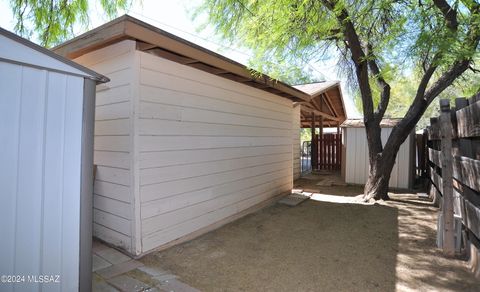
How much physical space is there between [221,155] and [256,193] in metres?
1.43

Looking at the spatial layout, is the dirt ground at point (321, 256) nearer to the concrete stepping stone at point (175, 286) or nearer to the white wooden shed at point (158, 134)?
the concrete stepping stone at point (175, 286)

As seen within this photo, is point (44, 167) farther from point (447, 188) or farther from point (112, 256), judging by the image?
point (447, 188)

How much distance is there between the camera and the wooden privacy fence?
267cm

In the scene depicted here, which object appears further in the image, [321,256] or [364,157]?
Result: [364,157]

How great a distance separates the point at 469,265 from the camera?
2902 millimetres

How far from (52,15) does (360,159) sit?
8.02m

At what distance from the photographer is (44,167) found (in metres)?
1.83

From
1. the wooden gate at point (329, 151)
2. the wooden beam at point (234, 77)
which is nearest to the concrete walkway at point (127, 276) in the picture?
the wooden beam at point (234, 77)

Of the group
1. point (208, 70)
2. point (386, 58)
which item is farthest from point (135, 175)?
point (386, 58)

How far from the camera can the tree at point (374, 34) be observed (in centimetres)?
371

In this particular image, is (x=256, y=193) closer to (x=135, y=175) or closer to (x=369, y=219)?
(x=369, y=219)

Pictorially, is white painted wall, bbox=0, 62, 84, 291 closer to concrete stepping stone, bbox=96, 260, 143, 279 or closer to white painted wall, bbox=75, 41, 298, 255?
concrete stepping stone, bbox=96, 260, 143, 279

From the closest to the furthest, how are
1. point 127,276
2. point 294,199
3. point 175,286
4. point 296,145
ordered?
point 175,286 < point 127,276 < point 294,199 < point 296,145

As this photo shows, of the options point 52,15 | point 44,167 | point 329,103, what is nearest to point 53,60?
point 44,167
